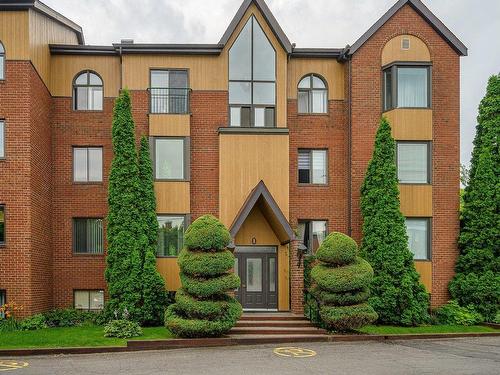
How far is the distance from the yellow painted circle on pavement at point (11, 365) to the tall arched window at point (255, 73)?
479 inches

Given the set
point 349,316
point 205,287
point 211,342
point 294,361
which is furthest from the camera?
point 349,316

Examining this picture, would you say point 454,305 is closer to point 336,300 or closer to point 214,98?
point 336,300

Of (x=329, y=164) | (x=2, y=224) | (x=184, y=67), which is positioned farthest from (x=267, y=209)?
(x=2, y=224)

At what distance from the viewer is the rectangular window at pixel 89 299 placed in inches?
965

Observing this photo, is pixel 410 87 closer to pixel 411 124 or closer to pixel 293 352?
pixel 411 124

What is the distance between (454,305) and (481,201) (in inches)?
159

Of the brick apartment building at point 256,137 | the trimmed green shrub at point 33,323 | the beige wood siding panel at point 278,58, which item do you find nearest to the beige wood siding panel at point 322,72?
the brick apartment building at point 256,137

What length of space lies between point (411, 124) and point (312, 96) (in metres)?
4.00

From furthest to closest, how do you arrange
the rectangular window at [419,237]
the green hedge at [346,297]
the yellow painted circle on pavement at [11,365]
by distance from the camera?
the rectangular window at [419,237] → the green hedge at [346,297] → the yellow painted circle on pavement at [11,365]

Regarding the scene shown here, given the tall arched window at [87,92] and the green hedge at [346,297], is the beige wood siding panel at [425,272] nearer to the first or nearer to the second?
the green hedge at [346,297]

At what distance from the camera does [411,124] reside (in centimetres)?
2445

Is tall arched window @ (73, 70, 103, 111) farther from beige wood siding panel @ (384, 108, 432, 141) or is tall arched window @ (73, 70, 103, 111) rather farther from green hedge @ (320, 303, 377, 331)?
green hedge @ (320, 303, 377, 331)

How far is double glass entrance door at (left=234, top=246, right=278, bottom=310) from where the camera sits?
24.4 meters

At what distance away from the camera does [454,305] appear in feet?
78.1
